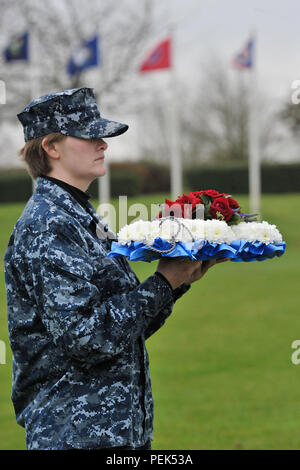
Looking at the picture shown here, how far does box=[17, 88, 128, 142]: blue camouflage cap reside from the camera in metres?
2.63

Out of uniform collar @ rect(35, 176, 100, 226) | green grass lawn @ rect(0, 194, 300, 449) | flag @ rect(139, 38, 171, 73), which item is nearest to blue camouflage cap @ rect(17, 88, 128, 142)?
uniform collar @ rect(35, 176, 100, 226)

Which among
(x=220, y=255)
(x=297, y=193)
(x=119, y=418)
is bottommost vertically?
(x=297, y=193)

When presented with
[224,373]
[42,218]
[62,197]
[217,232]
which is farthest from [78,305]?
[224,373]

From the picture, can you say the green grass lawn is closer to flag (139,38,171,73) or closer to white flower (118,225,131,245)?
white flower (118,225,131,245)

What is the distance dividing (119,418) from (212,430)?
3217mm

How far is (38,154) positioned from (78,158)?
0.14 metres

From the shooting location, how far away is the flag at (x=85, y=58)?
1938 cm

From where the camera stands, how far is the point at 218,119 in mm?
34594

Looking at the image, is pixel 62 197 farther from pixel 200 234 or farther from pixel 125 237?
pixel 200 234

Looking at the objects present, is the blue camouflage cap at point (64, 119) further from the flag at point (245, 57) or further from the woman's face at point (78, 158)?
the flag at point (245, 57)

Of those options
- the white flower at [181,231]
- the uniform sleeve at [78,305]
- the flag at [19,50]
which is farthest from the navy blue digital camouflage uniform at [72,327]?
the flag at [19,50]

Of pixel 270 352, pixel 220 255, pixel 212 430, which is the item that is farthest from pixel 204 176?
pixel 220 255
